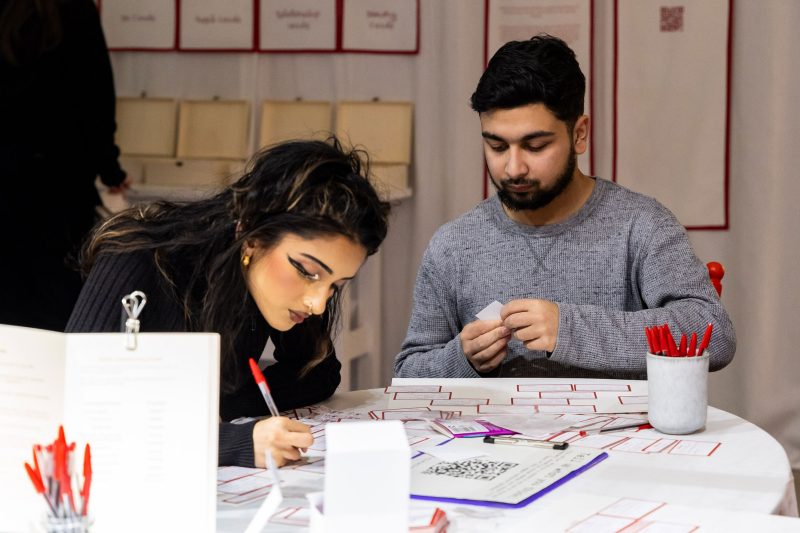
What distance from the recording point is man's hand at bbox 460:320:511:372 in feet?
6.06

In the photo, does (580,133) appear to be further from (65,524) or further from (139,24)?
(139,24)

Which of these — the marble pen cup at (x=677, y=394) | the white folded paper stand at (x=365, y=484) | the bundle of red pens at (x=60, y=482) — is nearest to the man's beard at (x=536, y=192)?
the marble pen cup at (x=677, y=394)

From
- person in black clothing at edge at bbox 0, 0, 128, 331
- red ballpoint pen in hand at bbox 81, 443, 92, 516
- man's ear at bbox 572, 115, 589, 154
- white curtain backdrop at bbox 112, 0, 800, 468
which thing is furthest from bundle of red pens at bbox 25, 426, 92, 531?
white curtain backdrop at bbox 112, 0, 800, 468

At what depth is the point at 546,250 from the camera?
216 cm

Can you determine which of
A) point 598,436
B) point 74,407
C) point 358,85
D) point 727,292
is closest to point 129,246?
point 74,407

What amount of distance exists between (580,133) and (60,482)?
5.22ft

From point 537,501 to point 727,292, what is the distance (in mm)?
2507

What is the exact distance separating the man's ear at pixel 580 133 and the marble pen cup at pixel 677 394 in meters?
0.81

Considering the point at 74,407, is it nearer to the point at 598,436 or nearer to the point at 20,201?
the point at 598,436

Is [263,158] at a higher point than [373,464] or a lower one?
higher

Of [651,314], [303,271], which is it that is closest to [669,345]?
[651,314]

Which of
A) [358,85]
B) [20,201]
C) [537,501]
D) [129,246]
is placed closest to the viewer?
[537,501]

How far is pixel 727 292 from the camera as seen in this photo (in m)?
3.45

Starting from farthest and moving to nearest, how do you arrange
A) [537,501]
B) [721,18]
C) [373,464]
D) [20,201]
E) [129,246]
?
[721,18] → [20,201] → [129,246] → [537,501] → [373,464]
